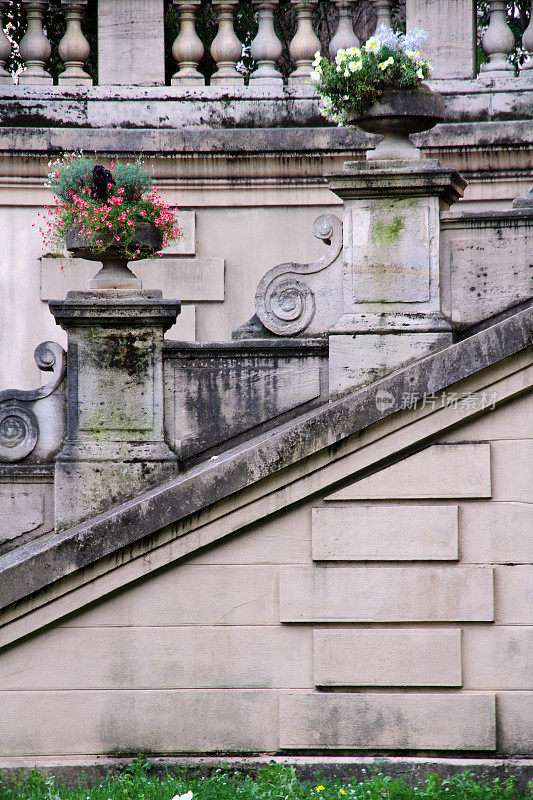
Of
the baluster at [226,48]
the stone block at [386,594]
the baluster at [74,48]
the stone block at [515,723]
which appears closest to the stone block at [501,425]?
the stone block at [386,594]

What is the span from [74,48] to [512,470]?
4.81 m

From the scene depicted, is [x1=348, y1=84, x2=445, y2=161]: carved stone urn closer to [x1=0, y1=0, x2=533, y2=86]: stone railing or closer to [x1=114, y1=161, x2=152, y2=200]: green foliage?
[x1=114, y1=161, x2=152, y2=200]: green foliage

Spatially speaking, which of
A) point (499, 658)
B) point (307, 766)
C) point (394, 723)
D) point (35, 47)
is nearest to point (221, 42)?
point (35, 47)

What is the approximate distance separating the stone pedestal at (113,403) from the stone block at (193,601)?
0.62 meters

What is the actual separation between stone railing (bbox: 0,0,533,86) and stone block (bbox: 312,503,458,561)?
387cm

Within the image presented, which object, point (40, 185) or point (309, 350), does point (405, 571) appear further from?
point (40, 185)

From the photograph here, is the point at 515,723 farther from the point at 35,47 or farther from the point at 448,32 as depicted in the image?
the point at 35,47

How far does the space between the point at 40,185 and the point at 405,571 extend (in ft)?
14.1

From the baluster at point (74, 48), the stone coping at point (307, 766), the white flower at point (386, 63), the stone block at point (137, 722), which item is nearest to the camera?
the stone coping at point (307, 766)

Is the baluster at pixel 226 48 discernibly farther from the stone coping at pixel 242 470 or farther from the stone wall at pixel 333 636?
the stone wall at pixel 333 636

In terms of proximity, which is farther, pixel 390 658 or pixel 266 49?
pixel 266 49

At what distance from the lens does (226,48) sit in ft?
24.9

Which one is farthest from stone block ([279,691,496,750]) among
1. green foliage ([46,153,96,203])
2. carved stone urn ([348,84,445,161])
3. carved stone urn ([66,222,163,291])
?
green foliage ([46,153,96,203])

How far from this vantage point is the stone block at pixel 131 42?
7.69 m
